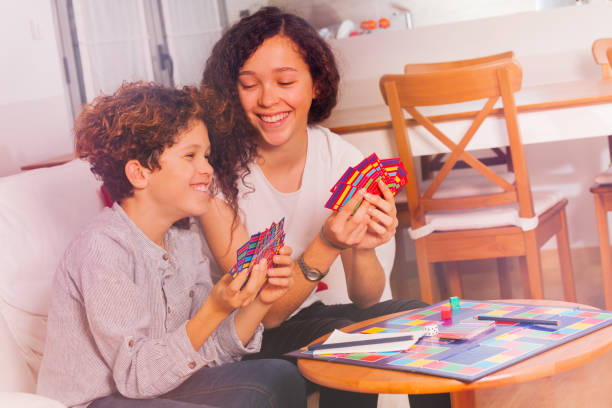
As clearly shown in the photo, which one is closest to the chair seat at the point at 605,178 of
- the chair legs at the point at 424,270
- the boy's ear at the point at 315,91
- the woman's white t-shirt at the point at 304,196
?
the chair legs at the point at 424,270

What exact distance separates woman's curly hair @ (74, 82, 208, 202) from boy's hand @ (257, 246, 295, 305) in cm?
25

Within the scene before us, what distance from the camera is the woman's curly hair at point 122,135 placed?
1.18m

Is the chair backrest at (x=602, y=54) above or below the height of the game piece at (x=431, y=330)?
above

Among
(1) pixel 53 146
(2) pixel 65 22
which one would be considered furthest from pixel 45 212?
(2) pixel 65 22

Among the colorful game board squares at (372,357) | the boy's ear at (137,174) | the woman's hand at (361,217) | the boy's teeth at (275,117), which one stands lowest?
the colorful game board squares at (372,357)

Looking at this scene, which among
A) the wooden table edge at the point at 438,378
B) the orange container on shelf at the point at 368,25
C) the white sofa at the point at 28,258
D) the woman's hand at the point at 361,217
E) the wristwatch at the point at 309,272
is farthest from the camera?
the orange container on shelf at the point at 368,25

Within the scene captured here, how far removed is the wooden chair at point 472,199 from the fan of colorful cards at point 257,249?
89 cm

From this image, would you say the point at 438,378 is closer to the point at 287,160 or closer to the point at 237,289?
the point at 237,289

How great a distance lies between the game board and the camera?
2.85 ft

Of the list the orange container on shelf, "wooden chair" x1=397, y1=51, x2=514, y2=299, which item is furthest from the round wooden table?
the orange container on shelf

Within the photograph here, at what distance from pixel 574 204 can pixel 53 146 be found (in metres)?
2.00

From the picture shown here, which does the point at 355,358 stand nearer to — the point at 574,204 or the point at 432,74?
the point at 432,74

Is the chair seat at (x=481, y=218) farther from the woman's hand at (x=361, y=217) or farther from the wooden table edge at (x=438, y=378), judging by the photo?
the wooden table edge at (x=438, y=378)

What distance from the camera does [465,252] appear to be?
1977 mm
